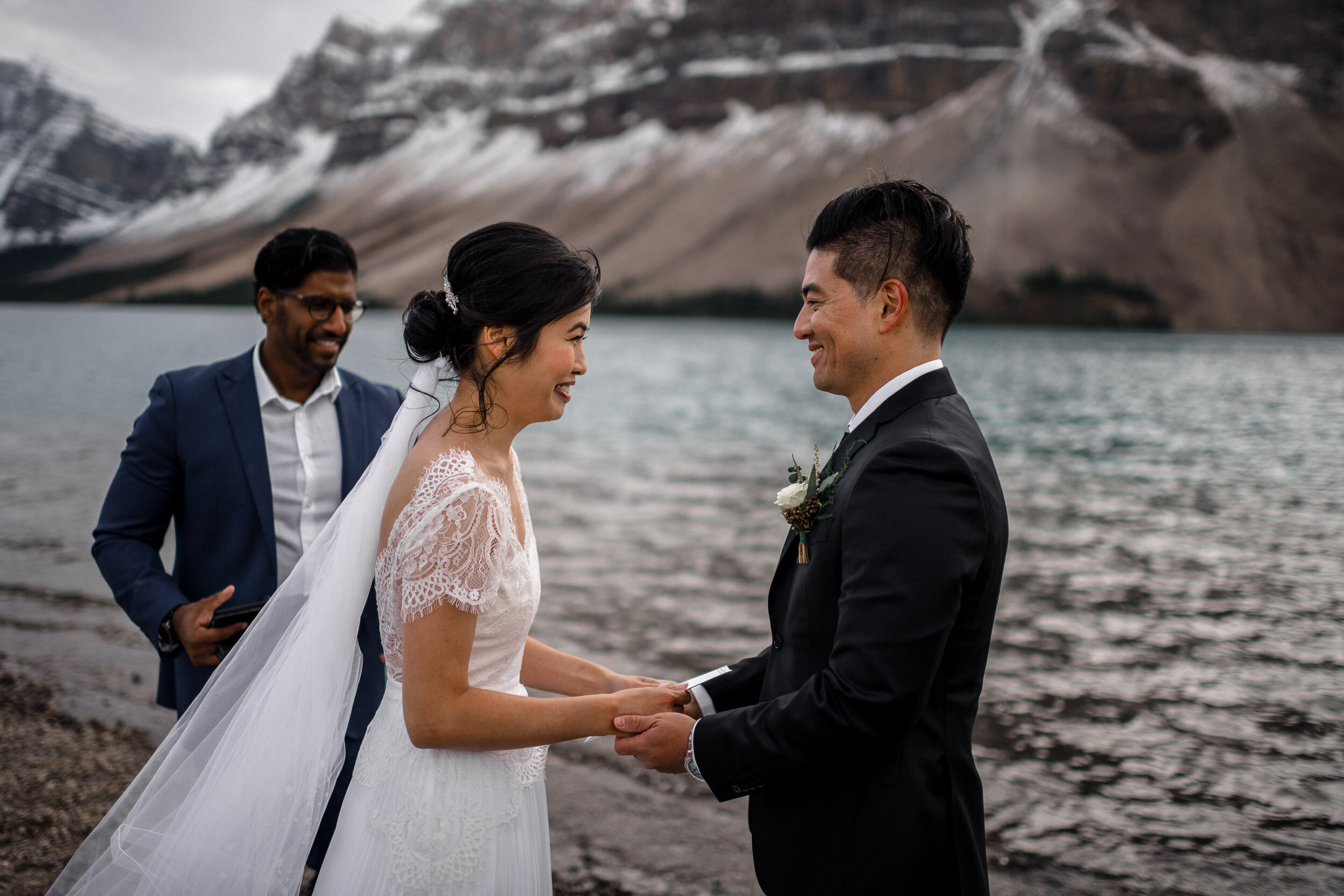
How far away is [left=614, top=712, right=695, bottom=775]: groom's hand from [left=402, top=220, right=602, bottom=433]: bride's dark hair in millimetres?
941

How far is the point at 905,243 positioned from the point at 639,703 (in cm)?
147

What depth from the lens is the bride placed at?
2234 mm

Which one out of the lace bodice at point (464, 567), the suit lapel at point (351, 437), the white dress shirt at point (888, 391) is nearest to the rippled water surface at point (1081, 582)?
the suit lapel at point (351, 437)

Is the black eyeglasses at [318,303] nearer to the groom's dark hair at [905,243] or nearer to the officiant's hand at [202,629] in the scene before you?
the officiant's hand at [202,629]

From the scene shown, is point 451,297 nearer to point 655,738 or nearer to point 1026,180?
point 655,738

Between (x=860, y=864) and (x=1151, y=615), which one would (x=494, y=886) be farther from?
(x=1151, y=615)

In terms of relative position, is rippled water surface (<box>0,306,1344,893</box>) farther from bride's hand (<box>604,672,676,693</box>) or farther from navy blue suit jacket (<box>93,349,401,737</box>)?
bride's hand (<box>604,672,676,693</box>)

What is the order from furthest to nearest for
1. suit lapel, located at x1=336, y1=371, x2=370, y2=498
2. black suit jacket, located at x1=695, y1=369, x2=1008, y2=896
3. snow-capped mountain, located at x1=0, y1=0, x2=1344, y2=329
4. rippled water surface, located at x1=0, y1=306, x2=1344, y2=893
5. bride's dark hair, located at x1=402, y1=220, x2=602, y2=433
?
snow-capped mountain, located at x1=0, y1=0, x2=1344, y2=329 → rippled water surface, located at x1=0, y1=306, x2=1344, y2=893 → suit lapel, located at x1=336, y1=371, x2=370, y2=498 → bride's dark hair, located at x1=402, y1=220, x2=602, y2=433 → black suit jacket, located at x1=695, y1=369, x2=1008, y2=896

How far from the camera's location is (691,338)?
335 feet

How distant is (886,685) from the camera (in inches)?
77.5

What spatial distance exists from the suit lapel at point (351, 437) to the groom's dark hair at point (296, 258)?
48cm

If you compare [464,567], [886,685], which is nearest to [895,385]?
[886,685]

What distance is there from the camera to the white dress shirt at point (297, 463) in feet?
11.0

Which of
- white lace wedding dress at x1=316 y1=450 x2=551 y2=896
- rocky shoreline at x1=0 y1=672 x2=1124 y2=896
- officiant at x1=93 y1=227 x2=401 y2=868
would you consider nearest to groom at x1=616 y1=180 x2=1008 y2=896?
white lace wedding dress at x1=316 y1=450 x2=551 y2=896
